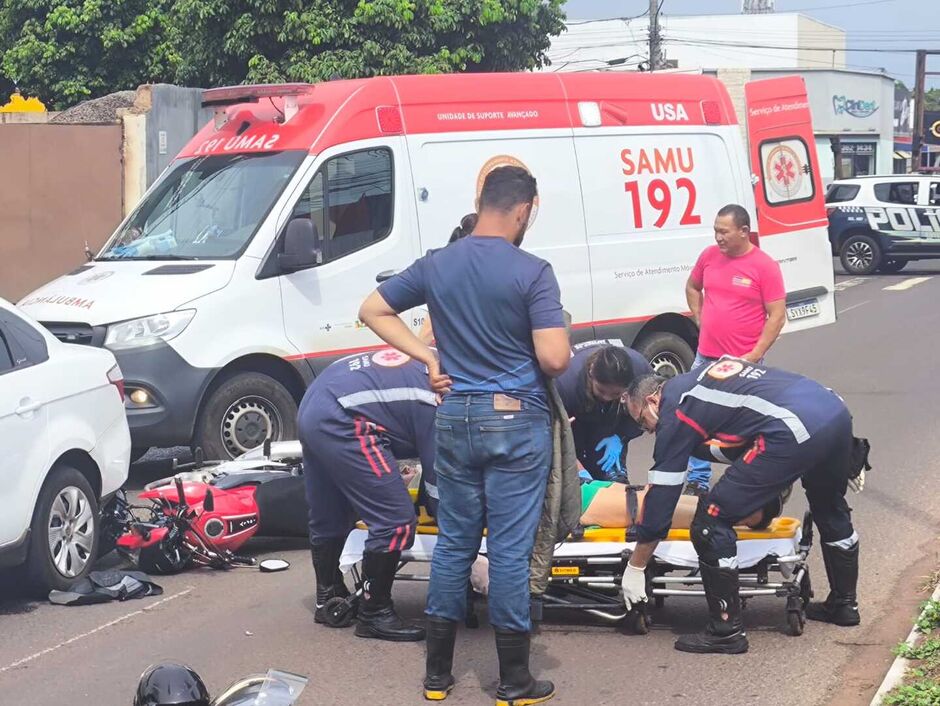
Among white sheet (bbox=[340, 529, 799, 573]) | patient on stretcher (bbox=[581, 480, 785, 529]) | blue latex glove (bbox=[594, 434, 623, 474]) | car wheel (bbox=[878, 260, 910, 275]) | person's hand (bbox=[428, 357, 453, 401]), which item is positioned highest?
person's hand (bbox=[428, 357, 453, 401])

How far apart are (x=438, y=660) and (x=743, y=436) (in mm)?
1579

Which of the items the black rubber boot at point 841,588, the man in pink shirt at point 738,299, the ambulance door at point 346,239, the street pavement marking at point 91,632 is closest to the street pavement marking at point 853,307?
the ambulance door at point 346,239

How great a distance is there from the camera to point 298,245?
372 inches

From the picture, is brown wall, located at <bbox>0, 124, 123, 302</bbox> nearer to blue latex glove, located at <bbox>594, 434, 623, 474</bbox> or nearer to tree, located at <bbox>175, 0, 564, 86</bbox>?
tree, located at <bbox>175, 0, 564, 86</bbox>

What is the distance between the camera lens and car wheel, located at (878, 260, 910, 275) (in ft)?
91.4

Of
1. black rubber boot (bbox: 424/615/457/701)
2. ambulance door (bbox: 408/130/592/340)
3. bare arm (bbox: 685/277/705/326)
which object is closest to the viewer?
black rubber boot (bbox: 424/615/457/701)

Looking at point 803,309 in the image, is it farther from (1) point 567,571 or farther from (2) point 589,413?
(1) point 567,571

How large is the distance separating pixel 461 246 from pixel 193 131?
49.7 feet

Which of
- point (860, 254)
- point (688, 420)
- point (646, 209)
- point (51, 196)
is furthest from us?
point (860, 254)

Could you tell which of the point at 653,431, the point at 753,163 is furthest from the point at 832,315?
the point at 653,431

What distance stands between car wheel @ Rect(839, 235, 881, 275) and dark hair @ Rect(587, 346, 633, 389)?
22.3 meters

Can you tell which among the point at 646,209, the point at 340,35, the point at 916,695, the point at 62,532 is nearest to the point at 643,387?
the point at 916,695

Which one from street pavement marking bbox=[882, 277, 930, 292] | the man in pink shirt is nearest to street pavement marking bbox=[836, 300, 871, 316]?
street pavement marking bbox=[882, 277, 930, 292]

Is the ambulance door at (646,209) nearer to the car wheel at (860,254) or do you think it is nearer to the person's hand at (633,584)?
the person's hand at (633,584)
